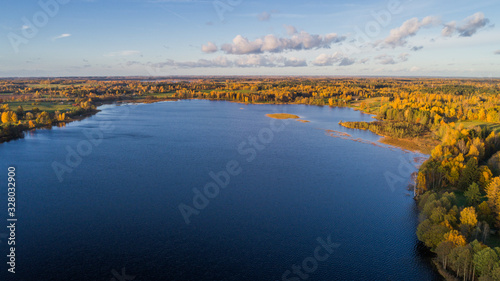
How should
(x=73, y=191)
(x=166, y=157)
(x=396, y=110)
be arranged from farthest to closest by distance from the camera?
1. (x=396, y=110)
2. (x=166, y=157)
3. (x=73, y=191)

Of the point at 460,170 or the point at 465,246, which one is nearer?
the point at 465,246

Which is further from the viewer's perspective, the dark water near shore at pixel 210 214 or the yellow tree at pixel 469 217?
the yellow tree at pixel 469 217

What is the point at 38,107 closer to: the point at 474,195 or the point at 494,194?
the point at 474,195

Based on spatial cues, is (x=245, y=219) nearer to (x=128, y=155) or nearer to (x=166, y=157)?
(x=166, y=157)

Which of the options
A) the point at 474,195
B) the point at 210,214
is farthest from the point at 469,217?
the point at 210,214

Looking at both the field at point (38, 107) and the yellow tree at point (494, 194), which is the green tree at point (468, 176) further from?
the field at point (38, 107)

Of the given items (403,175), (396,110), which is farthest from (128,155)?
(396,110)

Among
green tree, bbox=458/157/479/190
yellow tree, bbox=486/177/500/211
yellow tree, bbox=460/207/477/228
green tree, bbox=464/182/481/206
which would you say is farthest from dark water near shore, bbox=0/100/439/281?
yellow tree, bbox=486/177/500/211

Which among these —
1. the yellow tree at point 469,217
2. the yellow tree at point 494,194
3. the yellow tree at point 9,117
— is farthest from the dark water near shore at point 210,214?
the yellow tree at point 9,117
